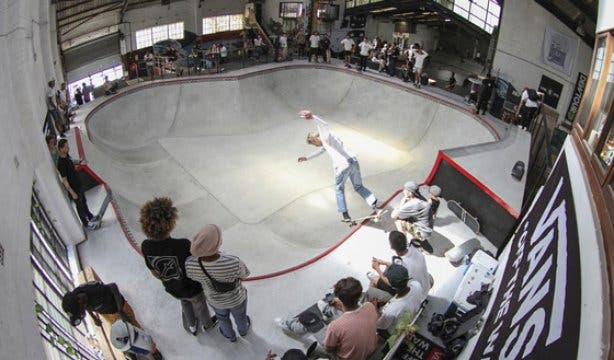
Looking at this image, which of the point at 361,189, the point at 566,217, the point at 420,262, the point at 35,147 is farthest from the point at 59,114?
the point at 566,217

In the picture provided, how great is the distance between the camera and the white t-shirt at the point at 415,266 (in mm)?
3523

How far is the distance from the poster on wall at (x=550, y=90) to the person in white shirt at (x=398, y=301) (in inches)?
344

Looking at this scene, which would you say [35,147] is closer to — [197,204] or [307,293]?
[307,293]

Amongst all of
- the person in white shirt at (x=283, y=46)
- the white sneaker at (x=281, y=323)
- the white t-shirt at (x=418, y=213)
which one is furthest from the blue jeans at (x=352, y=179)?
the person in white shirt at (x=283, y=46)

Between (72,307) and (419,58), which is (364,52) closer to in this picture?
(419,58)

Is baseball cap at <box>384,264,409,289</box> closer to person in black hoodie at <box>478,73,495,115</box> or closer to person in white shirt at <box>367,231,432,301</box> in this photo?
person in white shirt at <box>367,231,432,301</box>

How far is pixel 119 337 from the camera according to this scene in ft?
9.12

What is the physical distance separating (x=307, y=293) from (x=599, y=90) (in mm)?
3358

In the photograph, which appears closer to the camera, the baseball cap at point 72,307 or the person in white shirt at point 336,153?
the baseball cap at point 72,307

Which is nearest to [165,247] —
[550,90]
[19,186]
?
[19,186]

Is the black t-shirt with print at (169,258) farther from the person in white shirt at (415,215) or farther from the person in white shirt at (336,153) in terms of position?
the person in white shirt at (336,153)

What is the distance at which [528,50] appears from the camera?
9797mm

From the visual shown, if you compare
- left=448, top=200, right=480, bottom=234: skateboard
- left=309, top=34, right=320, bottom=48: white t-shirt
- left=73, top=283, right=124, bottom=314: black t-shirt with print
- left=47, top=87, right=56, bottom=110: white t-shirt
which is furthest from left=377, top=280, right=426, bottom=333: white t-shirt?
left=309, top=34, right=320, bottom=48: white t-shirt

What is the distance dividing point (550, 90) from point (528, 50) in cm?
123
